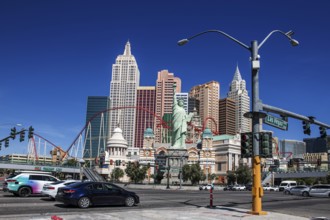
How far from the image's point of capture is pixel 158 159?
101 metres

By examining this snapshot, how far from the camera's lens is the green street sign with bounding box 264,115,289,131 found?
734 inches

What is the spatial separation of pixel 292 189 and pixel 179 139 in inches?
2330

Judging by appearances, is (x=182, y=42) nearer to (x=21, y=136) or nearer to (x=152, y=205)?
(x=152, y=205)

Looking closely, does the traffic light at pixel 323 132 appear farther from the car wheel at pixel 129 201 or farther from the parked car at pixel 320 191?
the car wheel at pixel 129 201

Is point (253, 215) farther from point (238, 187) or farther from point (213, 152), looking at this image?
point (213, 152)

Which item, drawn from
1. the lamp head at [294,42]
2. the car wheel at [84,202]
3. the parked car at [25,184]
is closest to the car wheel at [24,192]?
the parked car at [25,184]

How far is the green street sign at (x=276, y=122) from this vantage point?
61.2 ft

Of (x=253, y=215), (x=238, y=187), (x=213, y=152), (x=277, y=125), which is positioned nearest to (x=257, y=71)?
(x=277, y=125)

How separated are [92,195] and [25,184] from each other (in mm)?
9087

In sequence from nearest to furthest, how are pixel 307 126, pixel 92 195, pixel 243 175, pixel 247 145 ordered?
pixel 247 145 < pixel 92 195 < pixel 307 126 < pixel 243 175

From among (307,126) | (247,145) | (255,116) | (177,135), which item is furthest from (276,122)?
(177,135)

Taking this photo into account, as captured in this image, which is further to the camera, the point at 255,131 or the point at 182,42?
the point at 182,42

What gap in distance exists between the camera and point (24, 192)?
25234 millimetres

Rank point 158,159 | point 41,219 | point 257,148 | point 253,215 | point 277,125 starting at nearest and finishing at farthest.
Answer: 1. point 41,219
2. point 253,215
3. point 257,148
4. point 277,125
5. point 158,159
